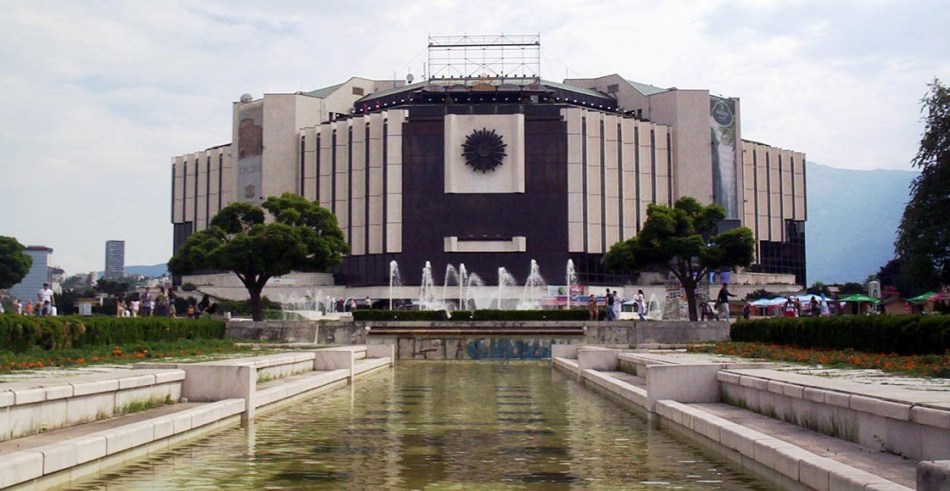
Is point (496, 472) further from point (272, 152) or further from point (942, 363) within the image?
point (272, 152)

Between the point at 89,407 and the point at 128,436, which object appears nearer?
the point at 128,436

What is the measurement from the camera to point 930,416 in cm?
743

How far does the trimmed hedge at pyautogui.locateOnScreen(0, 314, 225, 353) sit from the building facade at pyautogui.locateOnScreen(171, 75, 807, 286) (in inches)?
2055

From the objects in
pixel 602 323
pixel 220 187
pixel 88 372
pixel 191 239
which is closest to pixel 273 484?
pixel 88 372

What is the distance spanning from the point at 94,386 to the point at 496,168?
71.8m

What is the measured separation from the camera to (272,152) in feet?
301

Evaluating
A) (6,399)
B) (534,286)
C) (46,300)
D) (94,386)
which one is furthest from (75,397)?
(534,286)

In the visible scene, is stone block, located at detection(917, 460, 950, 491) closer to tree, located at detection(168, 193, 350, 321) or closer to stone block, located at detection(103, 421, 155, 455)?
stone block, located at detection(103, 421, 155, 455)

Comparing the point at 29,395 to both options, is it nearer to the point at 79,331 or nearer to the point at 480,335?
the point at 79,331

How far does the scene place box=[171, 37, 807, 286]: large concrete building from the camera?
269ft

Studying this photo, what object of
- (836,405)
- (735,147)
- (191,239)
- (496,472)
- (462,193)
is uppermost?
(735,147)

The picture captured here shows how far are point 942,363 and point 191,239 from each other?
43473 millimetres

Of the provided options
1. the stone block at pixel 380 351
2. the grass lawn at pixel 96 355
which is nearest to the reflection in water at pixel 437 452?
the grass lawn at pixel 96 355

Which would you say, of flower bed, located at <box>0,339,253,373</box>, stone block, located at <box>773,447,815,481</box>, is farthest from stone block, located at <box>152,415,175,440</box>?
stone block, located at <box>773,447,815,481</box>
